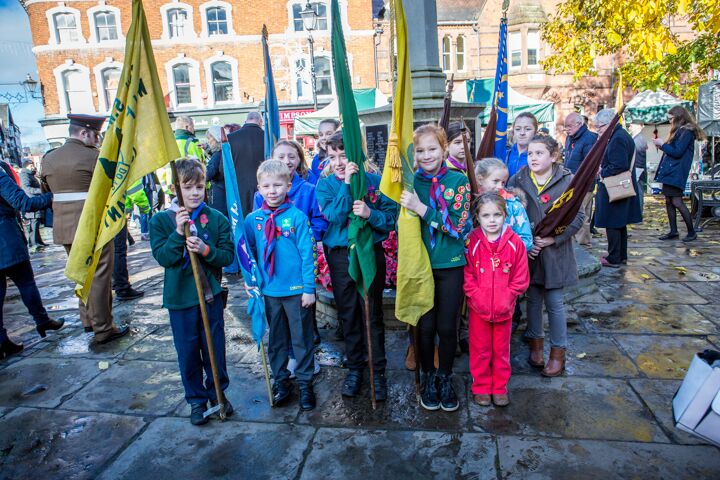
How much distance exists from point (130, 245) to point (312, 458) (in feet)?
28.8

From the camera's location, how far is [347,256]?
10.7ft

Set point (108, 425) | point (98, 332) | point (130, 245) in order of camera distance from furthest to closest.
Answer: point (130, 245), point (98, 332), point (108, 425)

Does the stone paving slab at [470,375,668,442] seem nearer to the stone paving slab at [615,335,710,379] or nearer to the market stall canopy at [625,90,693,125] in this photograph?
the stone paving slab at [615,335,710,379]

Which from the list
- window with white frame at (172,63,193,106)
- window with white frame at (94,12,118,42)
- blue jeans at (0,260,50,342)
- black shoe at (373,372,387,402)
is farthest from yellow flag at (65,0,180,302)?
window with white frame at (94,12,118,42)

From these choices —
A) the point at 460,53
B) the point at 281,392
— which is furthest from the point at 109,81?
the point at 281,392

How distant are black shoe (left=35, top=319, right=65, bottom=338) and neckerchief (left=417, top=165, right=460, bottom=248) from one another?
4.15 m

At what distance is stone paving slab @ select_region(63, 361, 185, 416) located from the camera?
3.38 meters

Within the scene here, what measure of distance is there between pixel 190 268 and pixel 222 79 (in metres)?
24.5

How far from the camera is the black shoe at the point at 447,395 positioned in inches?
121

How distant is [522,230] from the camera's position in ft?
10.8

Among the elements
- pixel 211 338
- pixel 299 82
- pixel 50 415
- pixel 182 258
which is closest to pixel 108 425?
pixel 50 415

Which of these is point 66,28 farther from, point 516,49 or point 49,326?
point 49,326

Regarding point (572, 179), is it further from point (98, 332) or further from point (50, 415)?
point (98, 332)

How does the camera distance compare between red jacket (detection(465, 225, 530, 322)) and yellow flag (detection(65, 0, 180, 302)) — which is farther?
red jacket (detection(465, 225, 530, 322))
